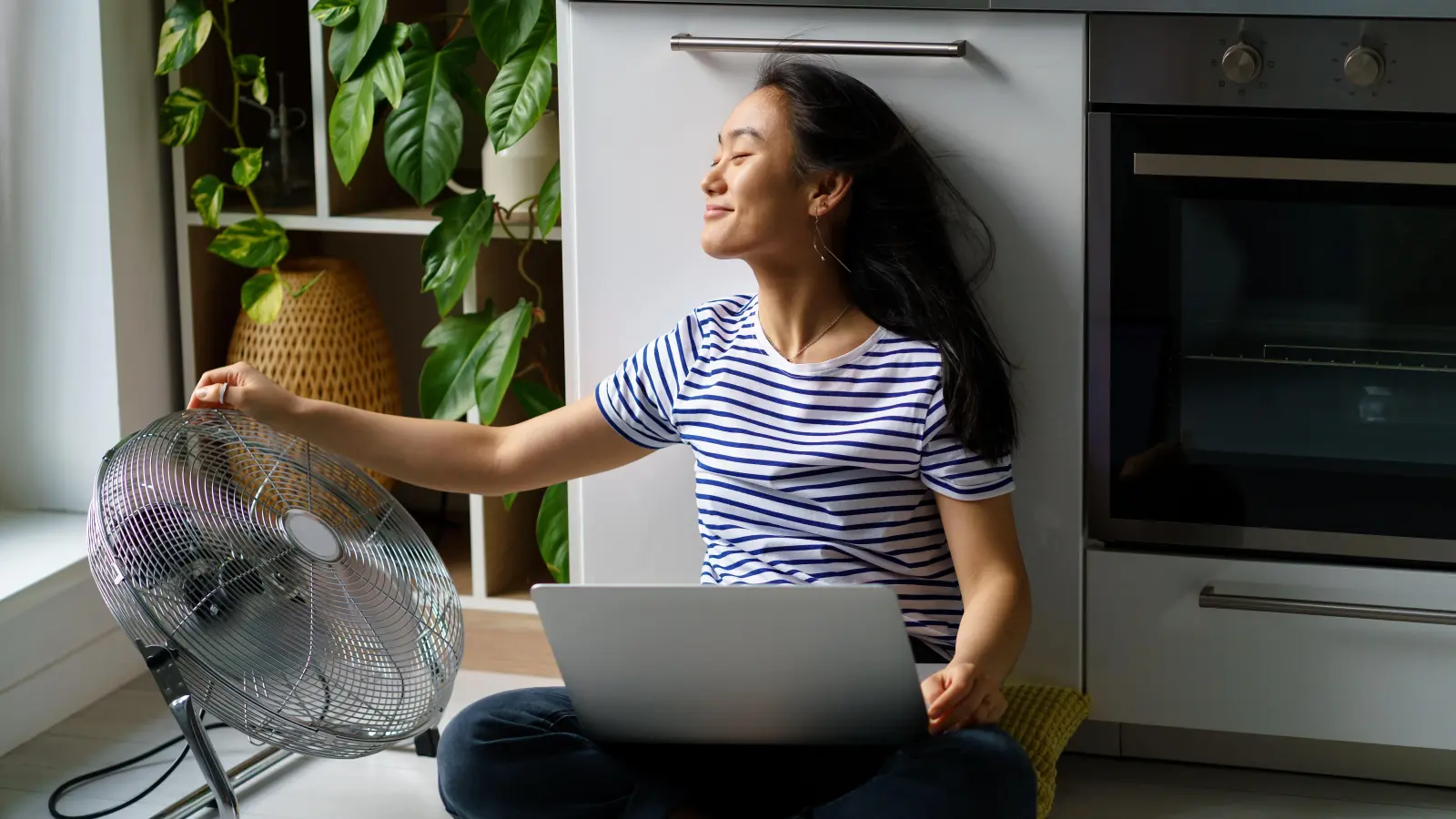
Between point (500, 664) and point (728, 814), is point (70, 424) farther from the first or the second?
point (728, 814)

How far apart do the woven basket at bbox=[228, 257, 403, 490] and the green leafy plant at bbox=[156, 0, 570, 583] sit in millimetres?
64

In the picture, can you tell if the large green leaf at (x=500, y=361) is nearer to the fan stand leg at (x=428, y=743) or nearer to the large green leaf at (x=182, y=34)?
the fan stand leg at (x=428, y=743)

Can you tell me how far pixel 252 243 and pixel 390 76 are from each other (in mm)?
330

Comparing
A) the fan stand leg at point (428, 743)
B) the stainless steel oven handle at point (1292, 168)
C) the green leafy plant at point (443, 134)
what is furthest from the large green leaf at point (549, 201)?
the stainless steel oven handle at point (1292, 168)

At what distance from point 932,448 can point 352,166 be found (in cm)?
94

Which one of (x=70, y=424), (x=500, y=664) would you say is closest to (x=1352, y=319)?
(x=500, y=664)

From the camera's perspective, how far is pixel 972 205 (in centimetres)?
159

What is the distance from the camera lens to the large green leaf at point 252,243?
2.11 meters

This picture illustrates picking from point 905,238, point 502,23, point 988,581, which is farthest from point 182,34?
point 988,581

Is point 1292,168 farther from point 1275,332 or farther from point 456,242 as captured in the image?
point 456,242

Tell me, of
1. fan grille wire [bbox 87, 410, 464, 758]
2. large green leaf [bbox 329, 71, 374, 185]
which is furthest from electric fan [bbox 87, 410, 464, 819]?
large green leaf [bbox 329, 71, 374, 185]

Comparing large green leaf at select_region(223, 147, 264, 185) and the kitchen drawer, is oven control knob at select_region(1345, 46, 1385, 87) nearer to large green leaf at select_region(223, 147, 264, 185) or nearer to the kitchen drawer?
the kitchen drawer

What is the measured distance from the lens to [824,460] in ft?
4.89

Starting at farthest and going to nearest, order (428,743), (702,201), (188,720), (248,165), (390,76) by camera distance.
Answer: (248,165) → (390,76) → (428,743) → (702,201) → (188,720)
